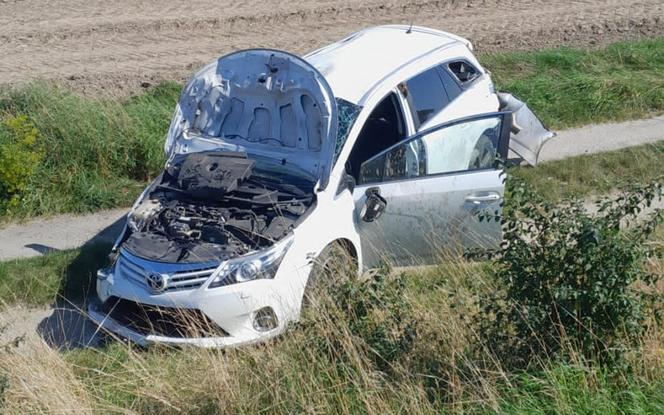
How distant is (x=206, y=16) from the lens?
57.5ft

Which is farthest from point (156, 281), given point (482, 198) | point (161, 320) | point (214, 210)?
point (482, 198)

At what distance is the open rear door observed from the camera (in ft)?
34.6

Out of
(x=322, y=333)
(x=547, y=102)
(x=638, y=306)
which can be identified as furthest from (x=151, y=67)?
(x=638, y=306)

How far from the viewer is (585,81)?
1326 centimetres

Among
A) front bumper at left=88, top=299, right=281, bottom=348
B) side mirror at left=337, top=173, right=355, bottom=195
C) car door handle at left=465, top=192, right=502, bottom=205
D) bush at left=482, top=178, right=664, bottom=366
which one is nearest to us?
bush at left=482, top=178, right=664, bottom=366

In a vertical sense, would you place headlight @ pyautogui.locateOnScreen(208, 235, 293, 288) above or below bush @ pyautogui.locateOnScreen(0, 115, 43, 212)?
above

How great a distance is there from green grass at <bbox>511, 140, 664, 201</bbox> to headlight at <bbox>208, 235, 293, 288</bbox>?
3925 mm

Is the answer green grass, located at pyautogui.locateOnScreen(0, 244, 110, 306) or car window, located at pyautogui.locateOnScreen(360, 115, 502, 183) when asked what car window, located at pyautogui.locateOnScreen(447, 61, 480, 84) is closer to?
car window, located at pyautogui.locateOnScreen(360, 115, 502, 183)

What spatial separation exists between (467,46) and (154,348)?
16.0 feet

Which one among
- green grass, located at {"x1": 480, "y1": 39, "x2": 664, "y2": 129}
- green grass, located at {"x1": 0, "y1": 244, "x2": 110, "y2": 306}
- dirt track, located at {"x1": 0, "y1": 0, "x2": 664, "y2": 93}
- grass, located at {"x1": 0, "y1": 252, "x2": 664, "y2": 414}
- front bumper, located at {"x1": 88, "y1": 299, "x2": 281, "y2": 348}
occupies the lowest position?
dirt track, located at {"x1": 0, "y1": 0, "x2": 664, "y2": 93}

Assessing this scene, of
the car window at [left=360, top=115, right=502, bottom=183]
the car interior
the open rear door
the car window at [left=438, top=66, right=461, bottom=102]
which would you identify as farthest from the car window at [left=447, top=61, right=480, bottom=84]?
the car window at [left=360, top=115, right=502, bottom=183]

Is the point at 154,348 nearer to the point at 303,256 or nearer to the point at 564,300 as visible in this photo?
the point at 303,256

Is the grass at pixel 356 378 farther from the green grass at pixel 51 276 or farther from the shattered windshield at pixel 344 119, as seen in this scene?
the green grass at pixel 51 276

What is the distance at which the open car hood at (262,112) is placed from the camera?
326 inches
